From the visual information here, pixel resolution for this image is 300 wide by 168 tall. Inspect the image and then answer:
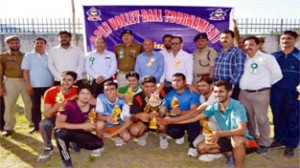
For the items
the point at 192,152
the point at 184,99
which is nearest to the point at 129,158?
the point at 192,152

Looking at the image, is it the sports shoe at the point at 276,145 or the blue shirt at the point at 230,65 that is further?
the sports shoe at the point at 276,145

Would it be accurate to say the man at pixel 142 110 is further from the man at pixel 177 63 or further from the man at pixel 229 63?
the man at pixel 229 63

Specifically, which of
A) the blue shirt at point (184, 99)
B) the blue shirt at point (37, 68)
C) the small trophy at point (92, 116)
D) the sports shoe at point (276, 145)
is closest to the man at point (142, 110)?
the blue shirt at point (184, 99)

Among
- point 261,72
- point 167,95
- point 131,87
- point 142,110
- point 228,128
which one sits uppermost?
point 261,72

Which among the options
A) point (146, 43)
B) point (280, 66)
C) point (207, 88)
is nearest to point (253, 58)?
point (280, 66)

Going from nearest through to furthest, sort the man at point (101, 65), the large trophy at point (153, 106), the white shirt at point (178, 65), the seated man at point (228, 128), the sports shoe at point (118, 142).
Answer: the seated man at point (228, 128) < the large trophy at point (153, 106) < the sports shoe at point (118, 142) < the white shirt at point (178, 65) < the man at point (101, 65)

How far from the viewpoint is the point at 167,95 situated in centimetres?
522

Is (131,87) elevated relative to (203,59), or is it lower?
lower

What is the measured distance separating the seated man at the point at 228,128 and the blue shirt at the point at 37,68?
3148mm

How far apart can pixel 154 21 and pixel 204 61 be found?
213cm

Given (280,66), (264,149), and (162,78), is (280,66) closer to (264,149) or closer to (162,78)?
(264,149)

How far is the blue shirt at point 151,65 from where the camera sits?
5668 millimetres

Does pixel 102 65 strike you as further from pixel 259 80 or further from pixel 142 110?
pixel 259 80

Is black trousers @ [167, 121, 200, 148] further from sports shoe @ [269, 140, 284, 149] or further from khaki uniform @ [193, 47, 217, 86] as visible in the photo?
sports shoe @ [269, 140, 284, 149]
